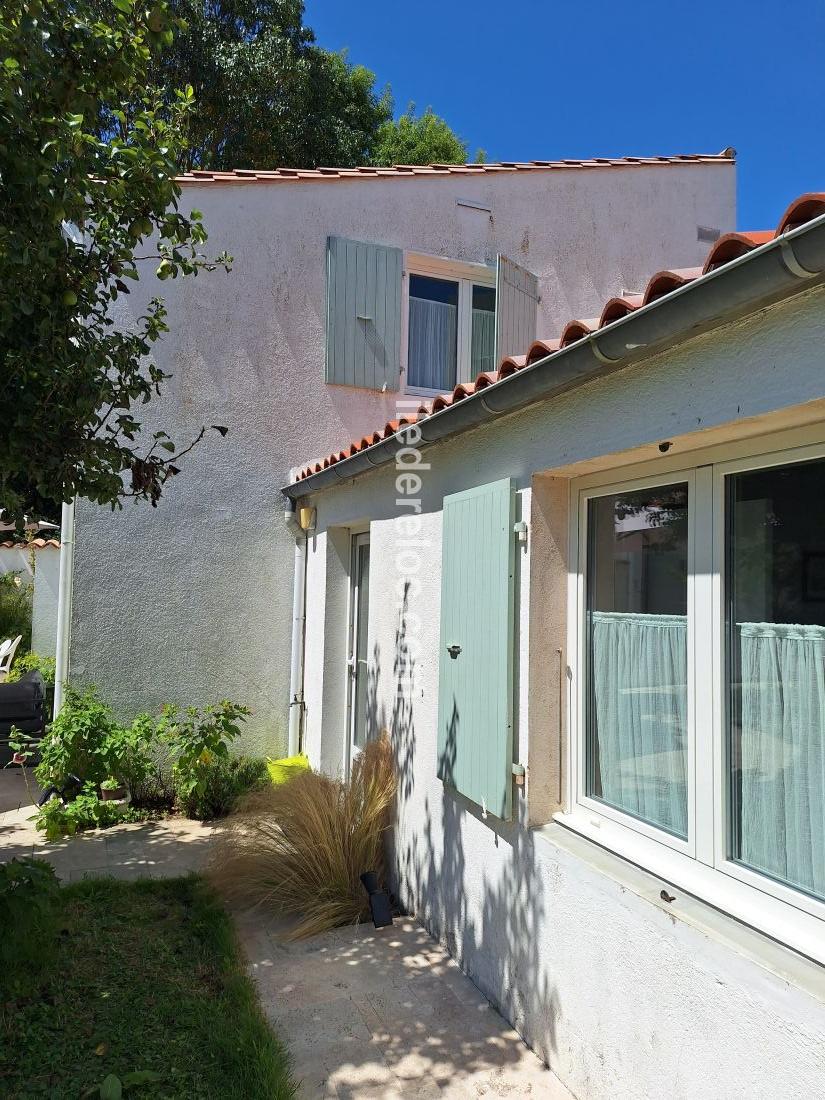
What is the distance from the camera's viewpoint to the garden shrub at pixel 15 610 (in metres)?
19.3

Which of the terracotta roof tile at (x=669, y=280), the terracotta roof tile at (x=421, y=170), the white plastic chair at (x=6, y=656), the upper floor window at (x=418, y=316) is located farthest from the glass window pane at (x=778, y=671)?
the white plastic chair at (x=6, y=656)

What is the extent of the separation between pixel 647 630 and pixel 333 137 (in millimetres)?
19275

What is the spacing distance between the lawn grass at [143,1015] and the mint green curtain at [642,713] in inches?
90.5

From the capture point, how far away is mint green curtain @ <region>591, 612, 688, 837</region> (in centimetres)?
346

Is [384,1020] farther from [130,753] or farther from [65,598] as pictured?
[65,598]

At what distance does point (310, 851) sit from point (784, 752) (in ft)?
13.2

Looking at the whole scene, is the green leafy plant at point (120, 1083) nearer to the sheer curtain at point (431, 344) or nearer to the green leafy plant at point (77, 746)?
the green leafy plant at point (77, 746)

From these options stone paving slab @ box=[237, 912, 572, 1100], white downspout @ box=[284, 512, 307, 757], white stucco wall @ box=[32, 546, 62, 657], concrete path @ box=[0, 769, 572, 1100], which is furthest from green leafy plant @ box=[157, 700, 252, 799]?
white stucco wall @ box=[32, 546, 62, 657]

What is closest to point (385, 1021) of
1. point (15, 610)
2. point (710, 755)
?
point (710, 755)

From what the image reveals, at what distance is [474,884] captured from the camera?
4.85 metres

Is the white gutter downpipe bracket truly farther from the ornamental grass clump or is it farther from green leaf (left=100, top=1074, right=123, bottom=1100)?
green leaf (left=100, top=1074, right=123, bottom=1100)

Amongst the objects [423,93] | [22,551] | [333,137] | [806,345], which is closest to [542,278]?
[806,345]

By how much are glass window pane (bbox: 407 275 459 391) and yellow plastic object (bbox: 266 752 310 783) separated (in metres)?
5.22

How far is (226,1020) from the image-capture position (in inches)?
170
